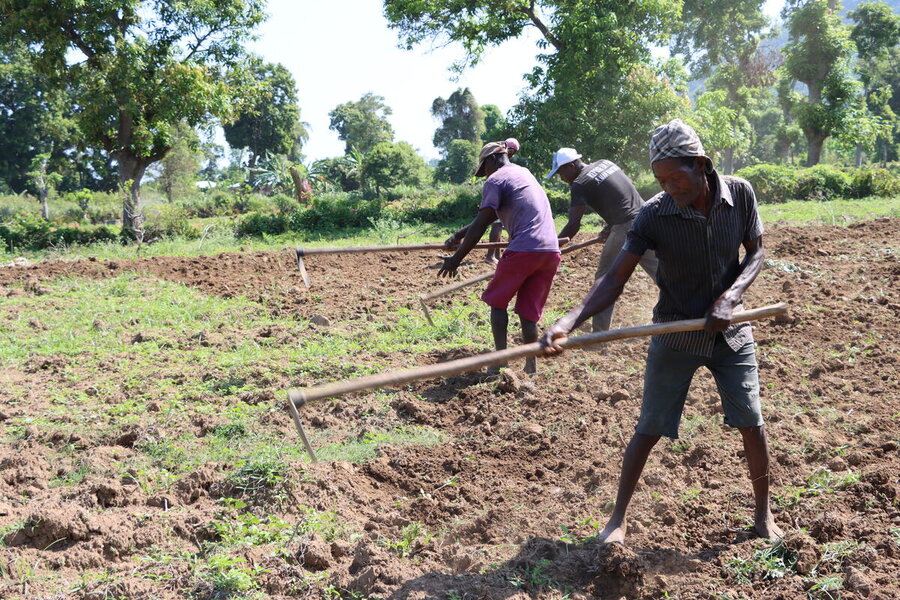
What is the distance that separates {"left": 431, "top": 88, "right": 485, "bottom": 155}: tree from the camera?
53656 millimetres

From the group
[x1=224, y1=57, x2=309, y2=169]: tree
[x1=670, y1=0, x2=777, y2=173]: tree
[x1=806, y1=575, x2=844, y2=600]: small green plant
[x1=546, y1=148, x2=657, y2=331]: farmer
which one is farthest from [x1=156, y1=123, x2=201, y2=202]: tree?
[x1=806, y1=575, x2=844, y2=600]: small green plant

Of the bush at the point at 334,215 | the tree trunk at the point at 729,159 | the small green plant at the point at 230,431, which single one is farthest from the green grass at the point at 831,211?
the tree trunk at the point at 729,159

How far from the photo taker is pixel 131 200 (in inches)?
681

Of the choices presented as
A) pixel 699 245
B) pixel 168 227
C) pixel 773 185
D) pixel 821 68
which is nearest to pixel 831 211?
pixel 773 185

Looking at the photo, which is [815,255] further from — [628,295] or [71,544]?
[71,544]

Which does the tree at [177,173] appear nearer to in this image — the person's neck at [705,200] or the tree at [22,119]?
the tree at [22,119]

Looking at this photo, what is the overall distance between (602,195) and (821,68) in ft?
78.9

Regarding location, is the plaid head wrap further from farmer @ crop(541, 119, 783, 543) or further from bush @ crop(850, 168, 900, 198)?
bush @ crop(850, 168, 900, 198)

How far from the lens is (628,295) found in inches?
337

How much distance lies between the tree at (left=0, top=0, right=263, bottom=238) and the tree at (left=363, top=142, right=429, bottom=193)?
15.8 meters

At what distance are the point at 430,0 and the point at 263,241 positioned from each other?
7.35 m

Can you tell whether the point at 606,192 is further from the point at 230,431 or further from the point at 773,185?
the point at 773,185

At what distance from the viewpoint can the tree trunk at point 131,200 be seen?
17328 millimetres

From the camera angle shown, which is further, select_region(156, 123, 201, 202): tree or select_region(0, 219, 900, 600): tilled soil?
select_region(156, 123, 201, 202): tree
